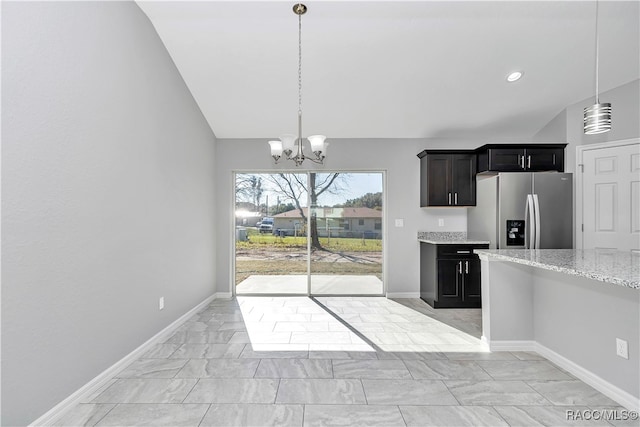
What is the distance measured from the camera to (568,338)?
244cm

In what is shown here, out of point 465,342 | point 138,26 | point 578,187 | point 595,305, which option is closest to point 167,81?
point 138,26

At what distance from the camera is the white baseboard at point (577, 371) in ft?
6.45

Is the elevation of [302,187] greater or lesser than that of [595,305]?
greater

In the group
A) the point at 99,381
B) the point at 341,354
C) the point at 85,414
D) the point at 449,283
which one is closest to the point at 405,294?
the point at 449,283

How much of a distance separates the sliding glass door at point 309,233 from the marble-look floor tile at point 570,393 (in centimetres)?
279

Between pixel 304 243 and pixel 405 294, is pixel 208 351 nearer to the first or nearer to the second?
pixel 304 243

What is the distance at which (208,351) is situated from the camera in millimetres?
2834

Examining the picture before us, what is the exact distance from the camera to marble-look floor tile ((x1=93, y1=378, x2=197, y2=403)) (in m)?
2.08

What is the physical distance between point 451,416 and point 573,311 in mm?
1300

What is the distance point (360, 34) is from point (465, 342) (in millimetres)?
3212

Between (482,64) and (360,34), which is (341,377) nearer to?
(360,34)

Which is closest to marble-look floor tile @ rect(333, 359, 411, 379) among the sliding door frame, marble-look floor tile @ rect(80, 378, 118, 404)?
marble-look floor tile @ rect(80, 378, 118, 404)

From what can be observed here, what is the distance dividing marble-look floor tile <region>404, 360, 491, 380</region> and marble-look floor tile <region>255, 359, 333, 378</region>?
2.24 ft

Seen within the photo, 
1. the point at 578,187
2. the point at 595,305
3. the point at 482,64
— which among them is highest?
the point at 482,64
